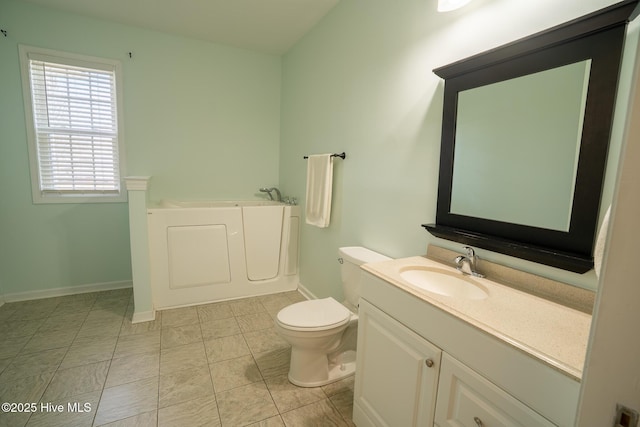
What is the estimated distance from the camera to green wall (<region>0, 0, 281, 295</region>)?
255 centimetres

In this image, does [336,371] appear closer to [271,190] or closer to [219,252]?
[219,252]

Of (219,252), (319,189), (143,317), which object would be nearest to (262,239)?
(219,252)

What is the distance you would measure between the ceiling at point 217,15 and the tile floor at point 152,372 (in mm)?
2612

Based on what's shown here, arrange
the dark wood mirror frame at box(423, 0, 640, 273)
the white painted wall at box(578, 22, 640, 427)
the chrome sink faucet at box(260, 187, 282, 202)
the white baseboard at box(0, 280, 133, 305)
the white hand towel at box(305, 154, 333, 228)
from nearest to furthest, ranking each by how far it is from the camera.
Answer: the white painted wall at box(578, 22, 640, 427) < the dark wood mirror frame at box(423, 0, 640, 273) < the white hand towel at box(305, 154, 333, 228) < the white baseboard at box(0, 280, 133, 305) < the chrome sink faucet at box(260, 187, 282, 202)

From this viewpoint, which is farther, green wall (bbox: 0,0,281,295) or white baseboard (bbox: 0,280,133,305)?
white baseboard (bbox: 0,280,133,305)

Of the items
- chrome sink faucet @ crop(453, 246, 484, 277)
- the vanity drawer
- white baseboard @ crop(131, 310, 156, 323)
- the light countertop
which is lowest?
white baseboard @ crop(131, 310, 156, 323)

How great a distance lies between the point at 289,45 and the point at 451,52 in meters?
2.19

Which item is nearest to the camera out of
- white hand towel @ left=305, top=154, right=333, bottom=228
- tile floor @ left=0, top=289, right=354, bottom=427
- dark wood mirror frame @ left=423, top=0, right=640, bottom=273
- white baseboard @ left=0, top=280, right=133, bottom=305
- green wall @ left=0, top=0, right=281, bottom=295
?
dark wood mirror frame @ left=423, top=0, right=640, bottom=273

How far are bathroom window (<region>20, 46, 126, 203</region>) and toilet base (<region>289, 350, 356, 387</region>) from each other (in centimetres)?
250

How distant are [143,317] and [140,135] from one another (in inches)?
69.1

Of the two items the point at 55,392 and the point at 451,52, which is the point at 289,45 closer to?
the point at 451,52

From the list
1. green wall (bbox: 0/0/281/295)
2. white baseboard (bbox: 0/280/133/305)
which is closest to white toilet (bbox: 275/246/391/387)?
green wall (bbox: 0/0/281/295)

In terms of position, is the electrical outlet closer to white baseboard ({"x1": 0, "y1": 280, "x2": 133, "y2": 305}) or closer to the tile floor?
the tile floor

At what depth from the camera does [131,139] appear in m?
2.90
